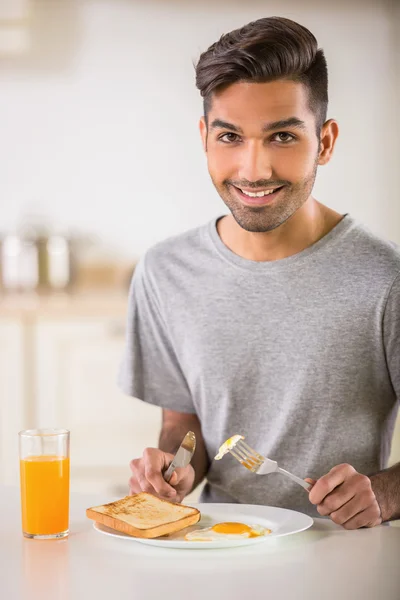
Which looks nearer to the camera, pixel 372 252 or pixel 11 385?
pixel 372 252

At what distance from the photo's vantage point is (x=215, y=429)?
1526mm

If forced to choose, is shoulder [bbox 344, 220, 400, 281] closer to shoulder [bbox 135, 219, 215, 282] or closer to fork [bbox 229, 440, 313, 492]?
shoulder [bbox 135, 219, 215, 282]

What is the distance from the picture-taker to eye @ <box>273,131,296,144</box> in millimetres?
1362

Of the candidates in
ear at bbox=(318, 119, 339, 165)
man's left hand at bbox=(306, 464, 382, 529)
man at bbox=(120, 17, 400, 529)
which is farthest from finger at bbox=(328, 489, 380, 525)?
ear at bbox=(318, 119, 339, 165)

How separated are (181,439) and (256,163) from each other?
513 millimetres

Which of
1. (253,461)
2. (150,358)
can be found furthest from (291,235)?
(253,461)

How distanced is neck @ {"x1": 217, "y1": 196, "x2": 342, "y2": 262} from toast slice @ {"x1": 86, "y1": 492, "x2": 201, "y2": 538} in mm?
495

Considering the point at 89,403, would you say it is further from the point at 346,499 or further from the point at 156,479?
the point at 346,499

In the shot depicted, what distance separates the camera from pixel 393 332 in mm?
1395

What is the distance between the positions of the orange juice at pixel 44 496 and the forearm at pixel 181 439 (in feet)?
1.33

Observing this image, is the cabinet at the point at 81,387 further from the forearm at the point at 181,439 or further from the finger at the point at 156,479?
the finger at the point at 156,479

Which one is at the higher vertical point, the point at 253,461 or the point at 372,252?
the point at 372,252

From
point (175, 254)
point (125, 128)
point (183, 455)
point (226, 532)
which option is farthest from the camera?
point (125, 128)

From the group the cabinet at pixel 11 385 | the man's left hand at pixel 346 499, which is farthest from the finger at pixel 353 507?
the cabinet at pixel 11 385
